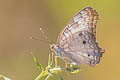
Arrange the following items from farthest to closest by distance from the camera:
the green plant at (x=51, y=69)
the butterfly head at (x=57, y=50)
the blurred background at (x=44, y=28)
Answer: the blurred background at (x=44, y=28) < the butterfly head at (x=57, y=50) < the green plant at (x=51, y=69)

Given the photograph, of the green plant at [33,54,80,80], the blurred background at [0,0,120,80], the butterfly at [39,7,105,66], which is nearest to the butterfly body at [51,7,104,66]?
the butterfly at [39,7,105,66]

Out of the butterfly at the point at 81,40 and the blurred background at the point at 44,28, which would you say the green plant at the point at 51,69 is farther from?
the blurred background at the point at 44,28

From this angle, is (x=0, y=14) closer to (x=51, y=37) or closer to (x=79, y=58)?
(x=51, y=37)

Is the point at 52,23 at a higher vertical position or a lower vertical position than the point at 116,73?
higher

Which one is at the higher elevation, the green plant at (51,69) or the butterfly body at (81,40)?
the butterfly body at (81,40)

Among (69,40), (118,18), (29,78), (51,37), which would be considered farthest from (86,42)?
(118,18)

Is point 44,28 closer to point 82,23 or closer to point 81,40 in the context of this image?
point 81,40

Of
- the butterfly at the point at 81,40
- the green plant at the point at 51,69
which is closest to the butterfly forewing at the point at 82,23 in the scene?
the butterfly at the point at 81,40

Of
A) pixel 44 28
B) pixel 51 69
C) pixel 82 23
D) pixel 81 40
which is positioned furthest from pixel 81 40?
pixel 44 28
